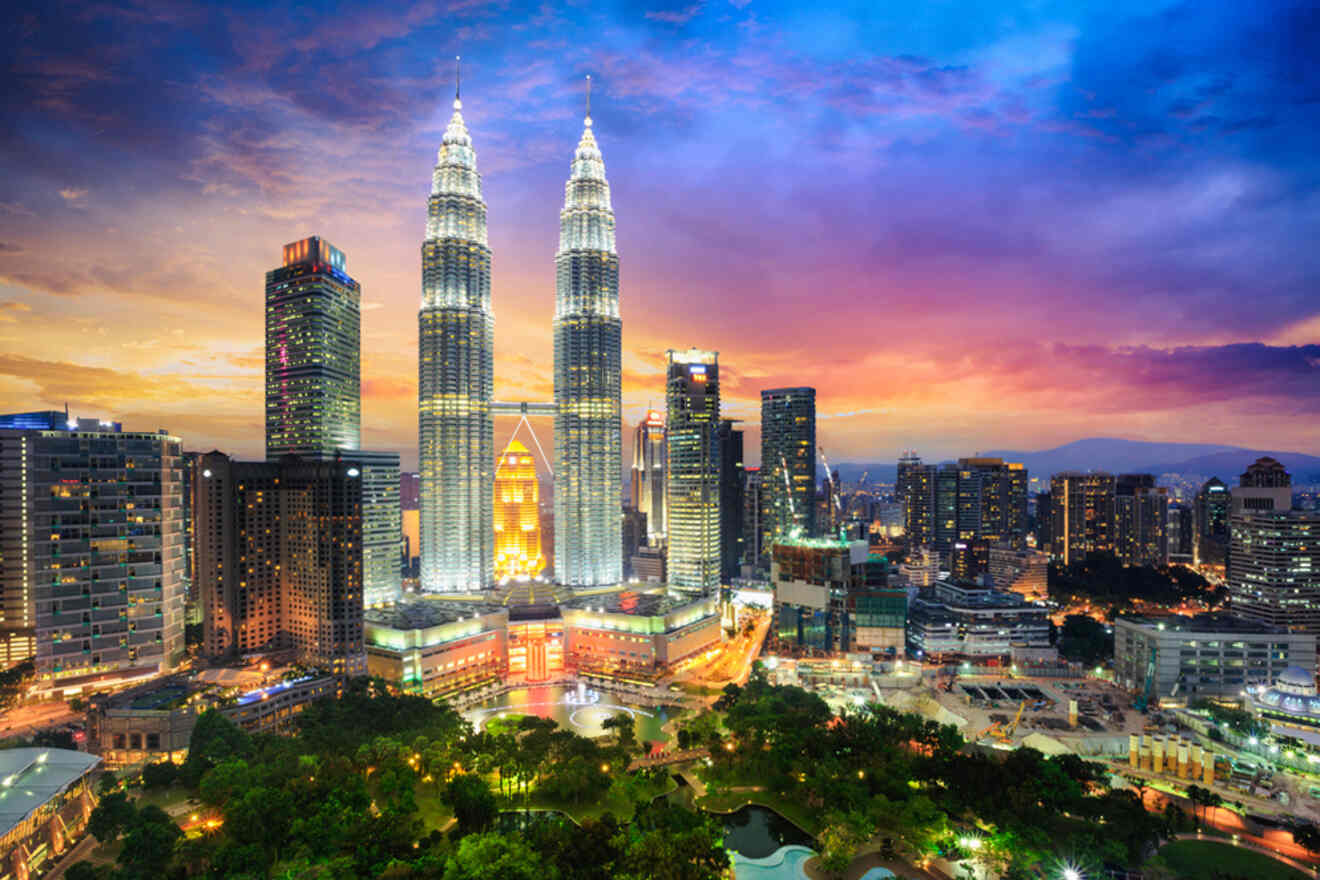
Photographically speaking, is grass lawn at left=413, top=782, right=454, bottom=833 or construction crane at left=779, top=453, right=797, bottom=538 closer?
grass lawn at left=413, top=782, right=454, bottom=833

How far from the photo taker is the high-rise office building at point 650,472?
152 m

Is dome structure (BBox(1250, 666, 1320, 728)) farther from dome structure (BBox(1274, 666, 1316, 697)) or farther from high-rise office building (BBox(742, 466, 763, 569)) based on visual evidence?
high-rise office building (BBox(742, 466, 763, 569))

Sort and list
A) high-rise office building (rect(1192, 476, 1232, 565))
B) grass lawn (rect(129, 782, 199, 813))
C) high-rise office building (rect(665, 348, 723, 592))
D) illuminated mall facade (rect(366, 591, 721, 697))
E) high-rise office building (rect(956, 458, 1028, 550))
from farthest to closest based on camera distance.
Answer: high-rise office building (rect(956, 458, 1028, 550))
high-rise office building (rect(1192, 476, 1232, 565))
high-rise office building (rect(665, 348, 723, 592))
illuminated mall facade (rect(366, 591, 721, 697))
grass lawn (rect(129, 782, 199, 813))

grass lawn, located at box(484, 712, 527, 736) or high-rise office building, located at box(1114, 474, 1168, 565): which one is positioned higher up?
high-rise office building, located at box(1114, 474, 1168, 565)

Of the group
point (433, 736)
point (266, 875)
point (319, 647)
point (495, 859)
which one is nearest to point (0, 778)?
point (266, 875)

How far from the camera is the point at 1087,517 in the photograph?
412 ft

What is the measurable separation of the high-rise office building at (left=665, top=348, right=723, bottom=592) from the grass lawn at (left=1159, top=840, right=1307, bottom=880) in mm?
61785

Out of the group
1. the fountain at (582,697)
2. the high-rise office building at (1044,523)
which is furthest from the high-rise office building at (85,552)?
the high-rise office building at (1044,523)

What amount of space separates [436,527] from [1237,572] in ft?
317

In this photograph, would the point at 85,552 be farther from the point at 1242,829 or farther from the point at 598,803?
the point at 1242,829

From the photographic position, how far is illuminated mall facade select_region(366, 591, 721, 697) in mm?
65000

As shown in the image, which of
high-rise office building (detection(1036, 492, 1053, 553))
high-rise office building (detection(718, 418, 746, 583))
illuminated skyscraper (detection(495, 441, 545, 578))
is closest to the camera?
illuminated skyscraper (detection(495, 441, 545, 578))

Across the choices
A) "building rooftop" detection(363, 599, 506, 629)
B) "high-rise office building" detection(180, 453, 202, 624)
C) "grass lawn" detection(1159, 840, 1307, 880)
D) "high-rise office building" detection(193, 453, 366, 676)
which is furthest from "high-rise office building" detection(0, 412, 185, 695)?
"grass lawn" detection(1159, 840, 1307, 880)

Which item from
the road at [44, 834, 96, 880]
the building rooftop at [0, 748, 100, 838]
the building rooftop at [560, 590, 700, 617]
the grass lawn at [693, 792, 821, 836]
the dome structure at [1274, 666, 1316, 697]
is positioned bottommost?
the grass lawn at [693, 792, 821, 836]
